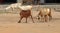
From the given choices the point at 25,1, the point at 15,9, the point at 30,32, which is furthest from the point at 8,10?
the point at 30,32

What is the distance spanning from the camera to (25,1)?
642 inches

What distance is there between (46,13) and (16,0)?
22.9 ft

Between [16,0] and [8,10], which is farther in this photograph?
[16,0]

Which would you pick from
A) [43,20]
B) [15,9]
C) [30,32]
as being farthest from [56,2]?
[30,32]

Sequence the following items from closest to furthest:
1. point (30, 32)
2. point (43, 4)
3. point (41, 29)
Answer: point (30, 32)
point (41, 29)
point (43, 4)

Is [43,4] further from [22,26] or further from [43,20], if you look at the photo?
[22,26]

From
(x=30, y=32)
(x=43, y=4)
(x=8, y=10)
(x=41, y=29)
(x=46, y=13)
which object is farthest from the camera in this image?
(x=43, y=4)

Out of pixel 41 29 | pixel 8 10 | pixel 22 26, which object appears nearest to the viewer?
pixel 41 29

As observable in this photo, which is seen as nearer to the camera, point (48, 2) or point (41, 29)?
point (41, 29)

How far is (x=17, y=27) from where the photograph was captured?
8.65 meters

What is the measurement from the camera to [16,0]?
16688 millimetres

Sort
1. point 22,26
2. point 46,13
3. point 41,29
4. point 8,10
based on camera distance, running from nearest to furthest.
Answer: point 41,29
point 22,26
point 46,13
point 8,10

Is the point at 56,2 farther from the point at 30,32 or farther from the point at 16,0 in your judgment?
the point at 30,32

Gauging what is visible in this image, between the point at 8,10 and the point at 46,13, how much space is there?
446 centimetres
